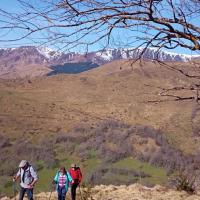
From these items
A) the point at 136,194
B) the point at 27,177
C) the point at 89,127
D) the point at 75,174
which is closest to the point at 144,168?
the point at 89,127

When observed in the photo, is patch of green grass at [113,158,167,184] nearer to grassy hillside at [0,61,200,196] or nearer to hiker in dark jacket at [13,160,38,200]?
grassy hillside at [0,61,200,196]

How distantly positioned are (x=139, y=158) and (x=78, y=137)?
12903 millimetres

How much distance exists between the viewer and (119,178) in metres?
43.2

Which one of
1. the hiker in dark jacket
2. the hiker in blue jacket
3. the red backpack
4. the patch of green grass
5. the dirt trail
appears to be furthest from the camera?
the patch of green grass

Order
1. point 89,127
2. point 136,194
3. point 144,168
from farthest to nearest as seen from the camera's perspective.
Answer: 1. point 89,127
2. point 144,168
3. point 136,194

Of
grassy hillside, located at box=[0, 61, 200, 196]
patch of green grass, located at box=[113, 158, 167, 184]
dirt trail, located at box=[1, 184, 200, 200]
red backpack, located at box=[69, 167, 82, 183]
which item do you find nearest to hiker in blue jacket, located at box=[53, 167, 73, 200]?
red backpack, located at box=[69, 167, 82, 183]

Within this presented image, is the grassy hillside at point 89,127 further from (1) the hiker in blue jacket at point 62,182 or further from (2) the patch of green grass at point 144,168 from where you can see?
(1) the hiker in blue jacket at point 62,182

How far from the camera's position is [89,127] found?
72.1 metres

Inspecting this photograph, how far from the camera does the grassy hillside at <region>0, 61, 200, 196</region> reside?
167ft

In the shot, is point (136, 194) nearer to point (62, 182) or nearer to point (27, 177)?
point (62, 182)

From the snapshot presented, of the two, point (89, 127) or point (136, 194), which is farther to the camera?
point (89, 127)

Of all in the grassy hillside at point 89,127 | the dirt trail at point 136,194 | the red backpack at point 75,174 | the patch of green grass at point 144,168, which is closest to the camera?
the red backpack at point 75,174

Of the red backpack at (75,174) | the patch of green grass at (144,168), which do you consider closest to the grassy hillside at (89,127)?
the patch of green grass at (144,168)

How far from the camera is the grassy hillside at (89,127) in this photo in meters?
51.0
